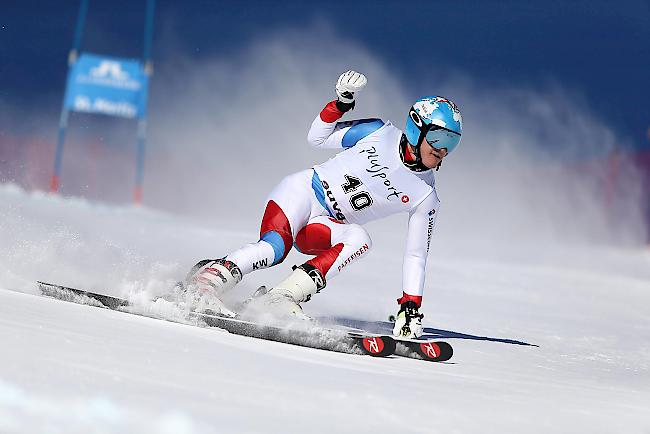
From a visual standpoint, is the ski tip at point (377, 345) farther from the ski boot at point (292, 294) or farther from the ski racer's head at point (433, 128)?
the ski racer's head at point (433, 128)

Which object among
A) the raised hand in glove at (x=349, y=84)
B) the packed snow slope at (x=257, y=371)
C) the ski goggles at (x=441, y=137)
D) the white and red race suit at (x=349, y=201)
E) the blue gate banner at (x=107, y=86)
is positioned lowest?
the packed snow slope at (x=257, y=371)

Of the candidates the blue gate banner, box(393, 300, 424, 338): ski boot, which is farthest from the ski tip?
the blue gate banner

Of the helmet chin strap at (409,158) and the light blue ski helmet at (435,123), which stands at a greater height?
the light blue ski helmet at (435,123)

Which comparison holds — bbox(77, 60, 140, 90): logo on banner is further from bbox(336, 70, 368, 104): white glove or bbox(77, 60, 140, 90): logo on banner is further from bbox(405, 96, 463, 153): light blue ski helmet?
bbox(405, 96, 463, 153): light blue ski helmet

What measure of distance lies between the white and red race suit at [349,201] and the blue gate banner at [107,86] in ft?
62.1

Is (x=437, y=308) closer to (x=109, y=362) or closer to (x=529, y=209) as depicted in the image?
(x=109, y=362)

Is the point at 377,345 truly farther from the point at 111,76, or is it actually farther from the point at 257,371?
the point at 111,76

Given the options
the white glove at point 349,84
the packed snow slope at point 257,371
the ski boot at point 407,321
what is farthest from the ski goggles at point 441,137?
the packed snow slope at point 257,371

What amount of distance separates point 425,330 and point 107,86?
1879 centimetres

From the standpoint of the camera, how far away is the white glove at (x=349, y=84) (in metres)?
5.19

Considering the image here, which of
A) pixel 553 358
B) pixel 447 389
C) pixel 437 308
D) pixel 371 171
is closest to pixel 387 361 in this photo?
pixel 447 389

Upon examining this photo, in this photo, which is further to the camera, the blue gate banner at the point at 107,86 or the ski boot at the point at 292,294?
the blue gate banner at the point at 107,86

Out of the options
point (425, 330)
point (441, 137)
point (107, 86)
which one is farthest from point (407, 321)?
point (107, 86)

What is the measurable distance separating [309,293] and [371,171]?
2.49 feet
